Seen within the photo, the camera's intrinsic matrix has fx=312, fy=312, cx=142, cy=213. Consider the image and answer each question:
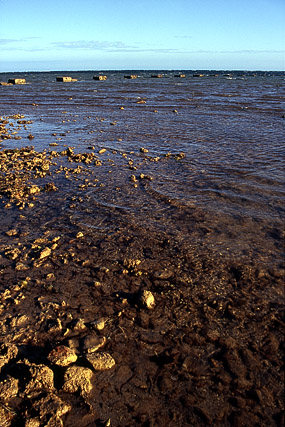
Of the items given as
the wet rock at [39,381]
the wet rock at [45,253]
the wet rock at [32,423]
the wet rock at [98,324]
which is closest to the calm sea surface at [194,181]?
the wet rock at [45,253]

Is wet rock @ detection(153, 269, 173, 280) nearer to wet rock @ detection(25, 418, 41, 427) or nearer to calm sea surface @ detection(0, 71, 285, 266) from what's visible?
calm sea surface @ detection(0, 71, 285, 266)

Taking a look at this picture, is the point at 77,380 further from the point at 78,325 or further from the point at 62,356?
the point at 78,325

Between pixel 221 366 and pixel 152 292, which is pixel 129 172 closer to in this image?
pixel 152 292

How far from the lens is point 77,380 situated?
247 centimetres

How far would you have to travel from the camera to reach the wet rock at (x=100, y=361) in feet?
8.61

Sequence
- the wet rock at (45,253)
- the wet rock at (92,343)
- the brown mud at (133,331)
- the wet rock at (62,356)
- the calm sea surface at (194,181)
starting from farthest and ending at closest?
the calm sea surface at (194,181)
the wet rock at (45,253)
the wet rock at (92,343)
the wet rock at (62,356)
the brown mud at (133,331)

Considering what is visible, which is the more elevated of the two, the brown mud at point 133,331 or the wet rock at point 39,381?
the wet rock at point 39,381

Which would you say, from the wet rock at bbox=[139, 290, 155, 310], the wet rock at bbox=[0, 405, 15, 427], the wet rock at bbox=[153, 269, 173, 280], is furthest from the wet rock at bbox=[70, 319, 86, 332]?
the wet rock at bbox=[153, 269, 173, 280]

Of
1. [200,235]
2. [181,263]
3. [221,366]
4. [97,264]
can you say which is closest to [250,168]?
[200,235]

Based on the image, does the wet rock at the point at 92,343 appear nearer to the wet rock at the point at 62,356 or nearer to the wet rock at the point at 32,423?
the wet rock at the point at 62,356

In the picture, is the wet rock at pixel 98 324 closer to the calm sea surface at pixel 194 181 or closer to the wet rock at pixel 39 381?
the wet rock at pixel 39 381

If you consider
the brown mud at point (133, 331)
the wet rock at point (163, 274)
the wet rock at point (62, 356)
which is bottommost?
the brown mud at point (133, 331)

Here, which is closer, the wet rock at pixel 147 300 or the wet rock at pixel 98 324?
the wet rock at pixel 98 324

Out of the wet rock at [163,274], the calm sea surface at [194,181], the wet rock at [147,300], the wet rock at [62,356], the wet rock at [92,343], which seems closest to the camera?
the wet rock at [62,356]
